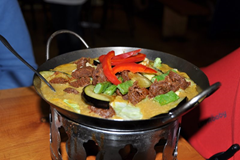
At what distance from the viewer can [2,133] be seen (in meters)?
1.29

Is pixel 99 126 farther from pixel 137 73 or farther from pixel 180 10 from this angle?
pixel 180 10

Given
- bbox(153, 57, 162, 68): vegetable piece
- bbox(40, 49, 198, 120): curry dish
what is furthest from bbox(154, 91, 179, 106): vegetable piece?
bbox(153, 57, 162, 68): vegetable piece

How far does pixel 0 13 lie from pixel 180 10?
13.8ft

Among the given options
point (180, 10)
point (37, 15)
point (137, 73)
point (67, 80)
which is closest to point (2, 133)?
point (67, 80)

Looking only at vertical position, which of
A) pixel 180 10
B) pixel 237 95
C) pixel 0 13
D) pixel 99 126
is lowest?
pixel 180 10

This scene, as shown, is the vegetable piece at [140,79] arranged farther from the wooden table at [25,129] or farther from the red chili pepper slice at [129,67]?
the wooden table at [25,129]

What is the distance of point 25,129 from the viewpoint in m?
1.33

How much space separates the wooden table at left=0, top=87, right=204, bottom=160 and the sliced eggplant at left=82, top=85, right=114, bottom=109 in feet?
1.07

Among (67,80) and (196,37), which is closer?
(67,80)

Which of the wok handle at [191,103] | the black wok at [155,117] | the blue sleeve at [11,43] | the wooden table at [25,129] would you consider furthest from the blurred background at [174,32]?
the wok handle at [191,103]

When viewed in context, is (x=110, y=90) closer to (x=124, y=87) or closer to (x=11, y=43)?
(x=124, y=87)

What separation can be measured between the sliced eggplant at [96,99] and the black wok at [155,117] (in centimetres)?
12

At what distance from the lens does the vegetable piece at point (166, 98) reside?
44.9 inches

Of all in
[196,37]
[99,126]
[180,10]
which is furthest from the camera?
[196,37]
